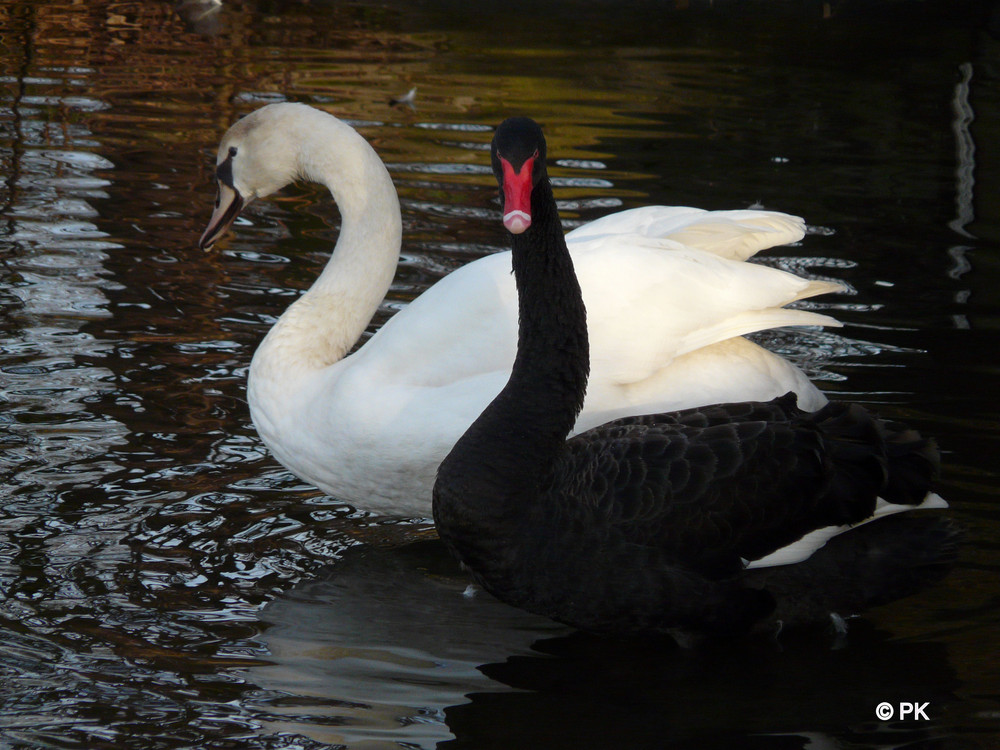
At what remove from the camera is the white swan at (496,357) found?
14.4ft

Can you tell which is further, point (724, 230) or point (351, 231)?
point (351, 231)

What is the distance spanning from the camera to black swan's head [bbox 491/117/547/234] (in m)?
3.69

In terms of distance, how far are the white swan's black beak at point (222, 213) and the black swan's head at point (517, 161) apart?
1.87 m

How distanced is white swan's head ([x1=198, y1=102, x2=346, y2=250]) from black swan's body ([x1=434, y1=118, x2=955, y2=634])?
149 centimetres

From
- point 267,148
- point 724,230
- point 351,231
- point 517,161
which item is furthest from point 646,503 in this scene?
point 267,148

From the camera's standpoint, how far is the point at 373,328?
674 cm

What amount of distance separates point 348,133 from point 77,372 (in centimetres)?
167

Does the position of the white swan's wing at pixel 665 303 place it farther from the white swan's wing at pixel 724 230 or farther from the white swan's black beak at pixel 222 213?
the white swan's black beak at pixel 222 213

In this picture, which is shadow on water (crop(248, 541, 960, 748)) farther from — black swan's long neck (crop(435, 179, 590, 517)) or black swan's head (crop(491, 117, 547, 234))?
black swan's head (crop(491, 117, 547, 234))

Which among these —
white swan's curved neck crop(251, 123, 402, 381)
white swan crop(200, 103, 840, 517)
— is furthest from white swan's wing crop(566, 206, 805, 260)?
white swan's curved neck crop(251, 123, 402, 381)

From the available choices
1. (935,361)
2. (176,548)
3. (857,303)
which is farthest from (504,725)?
(857,303)

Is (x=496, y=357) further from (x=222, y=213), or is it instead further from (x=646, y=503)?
(x=222, y=213)

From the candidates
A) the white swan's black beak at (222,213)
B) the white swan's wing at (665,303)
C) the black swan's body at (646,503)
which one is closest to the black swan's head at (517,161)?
the black swan's body at (646,503)

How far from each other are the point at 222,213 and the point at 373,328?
4.88 feet
